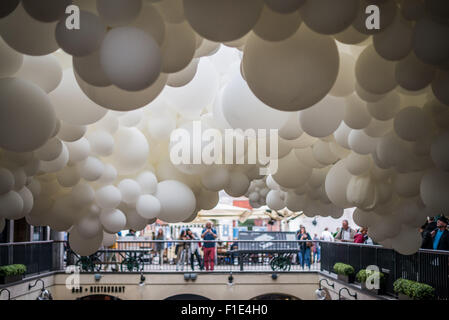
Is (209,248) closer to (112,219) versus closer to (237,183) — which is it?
(237,183)

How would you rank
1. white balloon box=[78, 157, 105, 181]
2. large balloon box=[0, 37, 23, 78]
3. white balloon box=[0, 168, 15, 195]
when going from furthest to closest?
white balloon box=[78, 157, 105, 181] < white balloon box=[0, 168, 15, 195] < large balloon box=[0, 37, 23, 78]

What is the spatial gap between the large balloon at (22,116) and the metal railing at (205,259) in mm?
13009

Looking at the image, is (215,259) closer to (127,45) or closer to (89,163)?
(89,163)

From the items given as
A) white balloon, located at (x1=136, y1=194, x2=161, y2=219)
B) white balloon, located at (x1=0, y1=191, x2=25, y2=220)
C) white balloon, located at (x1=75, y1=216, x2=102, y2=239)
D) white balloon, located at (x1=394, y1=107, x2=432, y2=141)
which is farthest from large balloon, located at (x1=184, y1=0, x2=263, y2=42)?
white balloon, located at (x1=75, y1=216, x2=102, y2=239)

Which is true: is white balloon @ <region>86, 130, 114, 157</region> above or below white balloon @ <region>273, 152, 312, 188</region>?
above

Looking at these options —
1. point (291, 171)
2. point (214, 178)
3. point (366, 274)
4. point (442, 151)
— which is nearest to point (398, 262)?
point (366, 274)

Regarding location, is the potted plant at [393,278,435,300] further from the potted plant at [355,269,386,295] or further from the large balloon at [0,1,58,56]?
the large balloon at [0,1,58,56]

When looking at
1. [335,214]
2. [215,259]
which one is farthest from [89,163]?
[215,259]

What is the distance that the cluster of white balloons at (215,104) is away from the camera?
1.39 meters

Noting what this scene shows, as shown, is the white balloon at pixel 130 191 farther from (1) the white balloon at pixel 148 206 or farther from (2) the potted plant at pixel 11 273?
(2) the potted plant at pixel 11 273

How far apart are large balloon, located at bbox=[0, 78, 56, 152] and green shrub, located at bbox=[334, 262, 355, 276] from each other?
10.6 m

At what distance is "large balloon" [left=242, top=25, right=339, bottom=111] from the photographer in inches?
59.3

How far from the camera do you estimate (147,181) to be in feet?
9.83

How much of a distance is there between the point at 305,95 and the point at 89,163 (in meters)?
1.58
